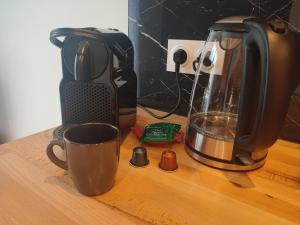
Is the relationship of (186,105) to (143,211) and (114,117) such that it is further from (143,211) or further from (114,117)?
(143,211)

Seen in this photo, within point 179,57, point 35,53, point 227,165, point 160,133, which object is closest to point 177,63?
point 179,57

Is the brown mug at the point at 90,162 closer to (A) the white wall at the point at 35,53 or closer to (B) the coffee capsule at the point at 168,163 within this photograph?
(B) the coffee capsule at the point at 168,163

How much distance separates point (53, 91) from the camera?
3.98 feet

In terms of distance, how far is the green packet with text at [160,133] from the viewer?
1.79 feet

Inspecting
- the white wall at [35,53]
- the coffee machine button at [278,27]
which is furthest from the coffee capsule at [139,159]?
the white wall at [35,53]

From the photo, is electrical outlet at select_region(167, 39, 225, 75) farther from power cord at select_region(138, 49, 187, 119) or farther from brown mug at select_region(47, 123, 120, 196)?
brown mug at select_region(47, 123, 120, 196)

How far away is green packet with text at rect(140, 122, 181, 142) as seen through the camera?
0.54 metres

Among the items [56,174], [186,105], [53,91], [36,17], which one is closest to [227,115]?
[186,105]

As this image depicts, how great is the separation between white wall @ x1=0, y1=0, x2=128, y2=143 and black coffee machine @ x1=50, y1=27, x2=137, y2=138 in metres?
0.35

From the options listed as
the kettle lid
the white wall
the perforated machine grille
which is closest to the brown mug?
the perforated machine grille

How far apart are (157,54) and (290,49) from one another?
0.47 metres

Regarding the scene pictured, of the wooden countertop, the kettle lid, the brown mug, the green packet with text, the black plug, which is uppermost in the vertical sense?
the kettle lid

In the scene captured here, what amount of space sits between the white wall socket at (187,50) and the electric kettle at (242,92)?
0.11 m

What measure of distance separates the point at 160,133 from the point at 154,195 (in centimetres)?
19
